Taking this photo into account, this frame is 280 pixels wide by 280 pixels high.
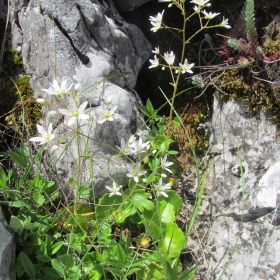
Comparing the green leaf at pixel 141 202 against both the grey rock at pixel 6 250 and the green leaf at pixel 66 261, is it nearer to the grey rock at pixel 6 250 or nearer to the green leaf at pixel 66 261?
the green leaf at pixel 66 261

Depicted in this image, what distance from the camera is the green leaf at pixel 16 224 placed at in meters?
2.17

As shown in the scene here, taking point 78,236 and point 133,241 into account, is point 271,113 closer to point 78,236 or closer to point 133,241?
point 133,241

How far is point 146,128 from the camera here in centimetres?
281

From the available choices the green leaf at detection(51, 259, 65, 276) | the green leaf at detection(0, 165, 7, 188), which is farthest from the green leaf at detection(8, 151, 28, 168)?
the green leaf at detection(51, 259, 65, 276)

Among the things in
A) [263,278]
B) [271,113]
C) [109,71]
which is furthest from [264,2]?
[263,278]

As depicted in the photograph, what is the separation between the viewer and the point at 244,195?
9.20ft

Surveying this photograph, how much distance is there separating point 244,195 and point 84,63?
1.53 m

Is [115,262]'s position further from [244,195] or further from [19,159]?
[244,195]

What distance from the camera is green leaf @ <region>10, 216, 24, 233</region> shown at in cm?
217

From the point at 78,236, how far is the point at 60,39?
1.34 meters

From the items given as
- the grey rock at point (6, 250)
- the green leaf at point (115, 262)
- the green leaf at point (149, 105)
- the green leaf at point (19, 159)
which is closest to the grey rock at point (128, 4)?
the green leaf at point (149, 105)

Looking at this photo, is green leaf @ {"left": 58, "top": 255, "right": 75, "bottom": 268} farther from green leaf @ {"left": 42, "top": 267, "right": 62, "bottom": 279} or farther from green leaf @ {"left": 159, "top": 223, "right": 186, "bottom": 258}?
green leaf @ {"left": 159, "top": 223, "right": 186, "bottom": 258}

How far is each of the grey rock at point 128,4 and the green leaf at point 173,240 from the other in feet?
5.75

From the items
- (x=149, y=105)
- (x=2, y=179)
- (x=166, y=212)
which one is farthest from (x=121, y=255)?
(x=149, y=105)
